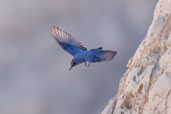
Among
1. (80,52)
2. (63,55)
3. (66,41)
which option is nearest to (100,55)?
(80,52)

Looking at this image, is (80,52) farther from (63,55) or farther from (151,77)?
(63,55)

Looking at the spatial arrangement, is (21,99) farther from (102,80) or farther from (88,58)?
(88,58)

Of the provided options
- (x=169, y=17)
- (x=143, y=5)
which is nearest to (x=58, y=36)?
(x=169, y=17)

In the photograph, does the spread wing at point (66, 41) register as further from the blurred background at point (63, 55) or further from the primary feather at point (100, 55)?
the blurred background at point (63, 55)

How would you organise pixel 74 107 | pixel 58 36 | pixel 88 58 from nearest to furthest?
pixel 88 58
pixel 58 36
pixel 74 107

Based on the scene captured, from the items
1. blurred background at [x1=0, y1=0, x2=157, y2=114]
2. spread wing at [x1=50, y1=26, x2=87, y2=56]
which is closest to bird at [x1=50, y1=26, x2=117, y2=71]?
spread wing at [x1=50, y1=26, x2=87, y2=56]

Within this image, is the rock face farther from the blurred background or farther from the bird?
the blurred background
